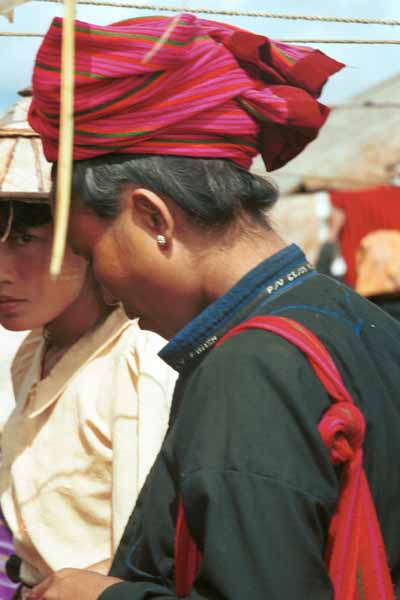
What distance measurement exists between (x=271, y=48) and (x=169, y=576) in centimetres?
91

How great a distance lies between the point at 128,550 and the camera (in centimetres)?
174

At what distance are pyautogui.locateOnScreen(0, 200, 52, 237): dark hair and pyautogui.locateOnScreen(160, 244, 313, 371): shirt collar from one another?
103cm

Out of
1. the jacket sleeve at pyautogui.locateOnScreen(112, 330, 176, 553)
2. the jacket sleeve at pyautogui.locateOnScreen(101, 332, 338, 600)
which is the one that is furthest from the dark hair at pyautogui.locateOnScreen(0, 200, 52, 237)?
the jacket sleeve at pyautogui.locateOnScreen(101, 332, 338, 600)

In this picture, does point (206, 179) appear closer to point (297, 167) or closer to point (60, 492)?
point (60, 492)

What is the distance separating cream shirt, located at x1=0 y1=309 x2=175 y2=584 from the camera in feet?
7.16

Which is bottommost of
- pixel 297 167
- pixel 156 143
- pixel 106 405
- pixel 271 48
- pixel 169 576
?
pixel 297 167

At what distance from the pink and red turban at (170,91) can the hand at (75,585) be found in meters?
0.71

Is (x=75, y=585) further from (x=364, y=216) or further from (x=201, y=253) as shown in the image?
(x=364, y=216)

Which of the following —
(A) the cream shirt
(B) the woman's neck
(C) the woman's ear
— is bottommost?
(A) the cream shirt

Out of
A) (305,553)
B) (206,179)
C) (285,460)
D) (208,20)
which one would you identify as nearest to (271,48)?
(208,20)

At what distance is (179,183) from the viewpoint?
65.6 inches

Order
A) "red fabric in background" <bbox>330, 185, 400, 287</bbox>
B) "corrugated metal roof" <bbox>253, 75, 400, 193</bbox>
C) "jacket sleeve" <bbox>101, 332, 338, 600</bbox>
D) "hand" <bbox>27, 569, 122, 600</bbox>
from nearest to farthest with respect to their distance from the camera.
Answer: "jacket sleeve" <bbox>101, 332, 338, 600</bbox>, "hand" <bbox>27, 569, 122, 600</bbox>, "red fabric in background" <bbox>330, 185, 400, 287</bbox>, "corrugated metal roof" <bbox>253, 75, 400, 193</bbox>

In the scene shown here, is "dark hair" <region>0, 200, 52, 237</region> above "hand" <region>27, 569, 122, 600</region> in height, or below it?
above

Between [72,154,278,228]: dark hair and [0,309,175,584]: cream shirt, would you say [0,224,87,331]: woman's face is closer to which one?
[0,309,175,584]: cream shirt
